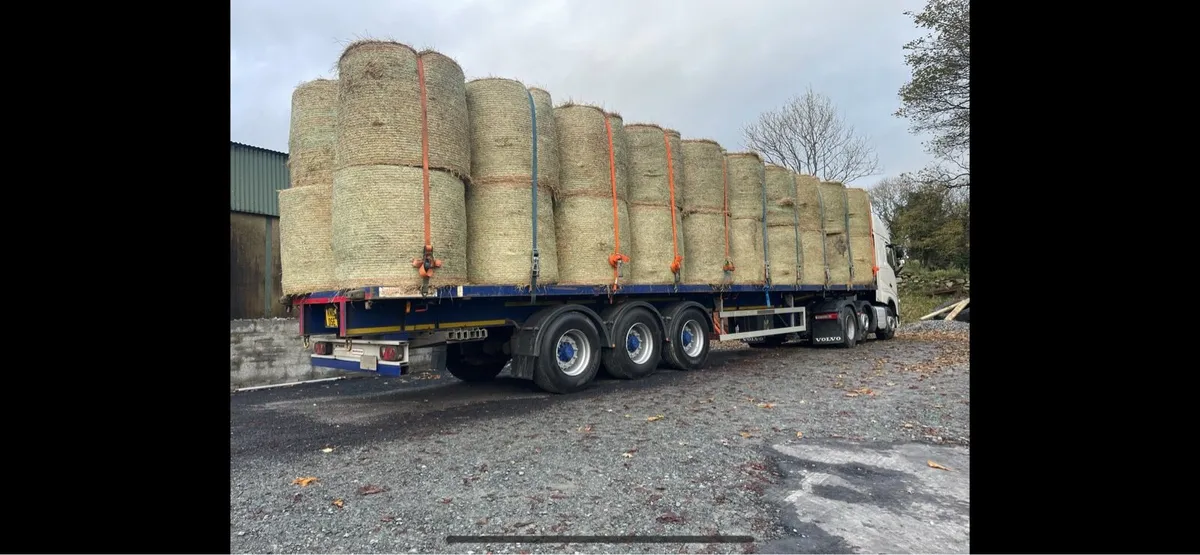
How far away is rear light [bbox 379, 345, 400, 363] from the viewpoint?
5977mm

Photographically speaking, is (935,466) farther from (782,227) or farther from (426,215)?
(782,227)

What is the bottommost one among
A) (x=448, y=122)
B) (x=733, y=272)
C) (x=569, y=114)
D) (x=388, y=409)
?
(x=388, y=409)

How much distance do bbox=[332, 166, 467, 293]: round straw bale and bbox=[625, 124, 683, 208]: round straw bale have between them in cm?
339

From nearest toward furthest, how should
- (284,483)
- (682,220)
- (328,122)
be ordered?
(284,483) → (328,122) → (682,220)

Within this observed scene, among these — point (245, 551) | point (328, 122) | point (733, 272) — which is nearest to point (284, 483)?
point (245, 551)

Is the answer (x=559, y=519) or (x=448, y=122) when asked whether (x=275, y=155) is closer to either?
(x=448, y=122)

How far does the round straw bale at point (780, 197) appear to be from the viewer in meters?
10.7

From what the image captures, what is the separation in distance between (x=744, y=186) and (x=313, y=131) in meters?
6.52

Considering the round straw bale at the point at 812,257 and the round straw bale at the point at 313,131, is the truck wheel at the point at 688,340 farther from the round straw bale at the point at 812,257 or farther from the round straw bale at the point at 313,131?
the round straw bale at the point at 313,131

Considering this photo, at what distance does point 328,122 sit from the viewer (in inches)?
258

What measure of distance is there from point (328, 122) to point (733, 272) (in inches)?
248

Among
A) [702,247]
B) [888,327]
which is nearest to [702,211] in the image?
[702,247]

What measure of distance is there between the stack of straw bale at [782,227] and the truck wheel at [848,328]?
221 cm

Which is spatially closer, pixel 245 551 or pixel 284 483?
pixel 245 551
